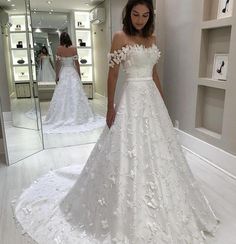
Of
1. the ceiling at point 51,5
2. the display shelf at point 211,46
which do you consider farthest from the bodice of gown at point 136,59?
the ceiling at point 51,5

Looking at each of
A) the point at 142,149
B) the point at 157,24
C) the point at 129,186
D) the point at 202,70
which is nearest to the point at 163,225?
the point at 129,186

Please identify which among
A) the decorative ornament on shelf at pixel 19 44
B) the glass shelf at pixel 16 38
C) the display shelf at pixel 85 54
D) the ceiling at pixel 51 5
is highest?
the ceiling at pixel 51 5

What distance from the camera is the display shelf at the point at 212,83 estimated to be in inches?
102

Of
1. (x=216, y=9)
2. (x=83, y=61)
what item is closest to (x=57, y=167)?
(x=83, y=61)

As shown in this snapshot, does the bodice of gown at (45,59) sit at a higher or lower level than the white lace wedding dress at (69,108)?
higher

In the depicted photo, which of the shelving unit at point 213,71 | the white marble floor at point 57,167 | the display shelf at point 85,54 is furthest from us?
the display shelf at point 85,54

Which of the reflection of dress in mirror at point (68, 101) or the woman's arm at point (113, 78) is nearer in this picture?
the woman's arm at point (113, 78)

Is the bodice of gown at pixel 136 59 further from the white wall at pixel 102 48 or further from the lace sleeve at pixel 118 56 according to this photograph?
the white wall at pixel 102 48

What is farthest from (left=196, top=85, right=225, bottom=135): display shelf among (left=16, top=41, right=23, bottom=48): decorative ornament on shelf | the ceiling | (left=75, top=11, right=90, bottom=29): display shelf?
(left=16, top=41, right=23, bottom=48): decorative ornament on shelf

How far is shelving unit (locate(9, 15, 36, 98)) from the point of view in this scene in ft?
9.39

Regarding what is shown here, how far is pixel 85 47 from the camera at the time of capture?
131 inches

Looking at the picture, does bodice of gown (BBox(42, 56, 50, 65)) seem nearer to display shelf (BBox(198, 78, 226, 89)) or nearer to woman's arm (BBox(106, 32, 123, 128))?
woman's arm (BBox(106, 32, 123, 128))

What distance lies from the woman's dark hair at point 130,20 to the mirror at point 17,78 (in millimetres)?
1715

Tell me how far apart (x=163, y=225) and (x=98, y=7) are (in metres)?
2.75
